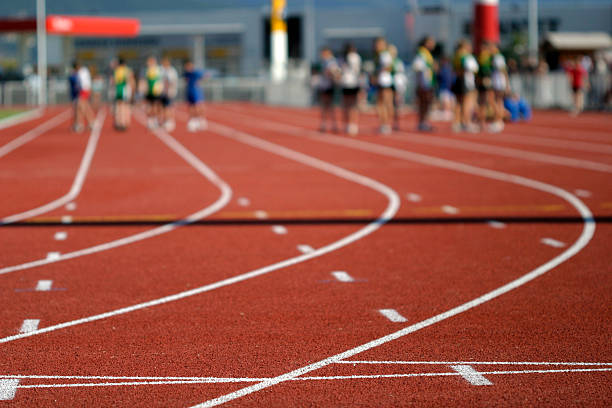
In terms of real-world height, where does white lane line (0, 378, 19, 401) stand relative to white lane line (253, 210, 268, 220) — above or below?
below

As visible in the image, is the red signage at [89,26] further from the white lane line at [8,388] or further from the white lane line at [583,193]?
the white lane line at [8,388]

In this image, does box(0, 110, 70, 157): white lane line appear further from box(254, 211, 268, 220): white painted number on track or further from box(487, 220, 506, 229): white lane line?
box(487, 220, 506, 229): white lane line

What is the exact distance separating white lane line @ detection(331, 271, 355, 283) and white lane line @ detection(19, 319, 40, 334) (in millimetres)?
2216

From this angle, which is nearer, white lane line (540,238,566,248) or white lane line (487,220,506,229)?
white lane line (540,238,566,248)

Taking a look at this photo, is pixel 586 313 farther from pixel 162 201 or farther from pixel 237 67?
pixel 237 67

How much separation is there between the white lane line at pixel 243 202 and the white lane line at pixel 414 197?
1.82 metres

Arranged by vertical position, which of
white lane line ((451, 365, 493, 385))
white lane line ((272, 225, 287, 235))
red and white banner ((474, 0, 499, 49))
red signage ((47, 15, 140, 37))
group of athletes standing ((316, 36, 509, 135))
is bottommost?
white lane line ((451, 365, 493, 385))

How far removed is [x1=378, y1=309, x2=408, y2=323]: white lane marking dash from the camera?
20.3 feet

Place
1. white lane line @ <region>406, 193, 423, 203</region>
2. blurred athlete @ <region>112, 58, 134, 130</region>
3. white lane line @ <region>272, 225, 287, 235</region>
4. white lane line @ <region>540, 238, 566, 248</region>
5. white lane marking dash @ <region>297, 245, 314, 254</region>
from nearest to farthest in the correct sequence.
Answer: white lane marking dash @ <region>297, 245, 314, 254</region>, white lane line @ <region>540, 238, 566, 248</region>, white lane line @ <region>272, 225, 287, 235</region>, white lane line @ <region>406, 193, 423, 203</region>, blurred athlete @ <region>112, 58, 134, 130</region>

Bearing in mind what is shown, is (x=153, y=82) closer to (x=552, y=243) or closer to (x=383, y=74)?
(x=383, y=74)

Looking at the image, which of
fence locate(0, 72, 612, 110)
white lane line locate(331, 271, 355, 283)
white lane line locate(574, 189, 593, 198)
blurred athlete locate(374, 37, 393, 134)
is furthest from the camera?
fence locate(0, 72, 612, 110)

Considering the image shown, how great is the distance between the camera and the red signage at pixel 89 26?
235ft

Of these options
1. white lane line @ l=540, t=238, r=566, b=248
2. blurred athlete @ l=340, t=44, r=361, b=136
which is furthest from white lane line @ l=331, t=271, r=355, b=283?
blurred athlete @ l=340, t=44, r=361, b=136

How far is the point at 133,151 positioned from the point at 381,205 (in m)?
9.69
